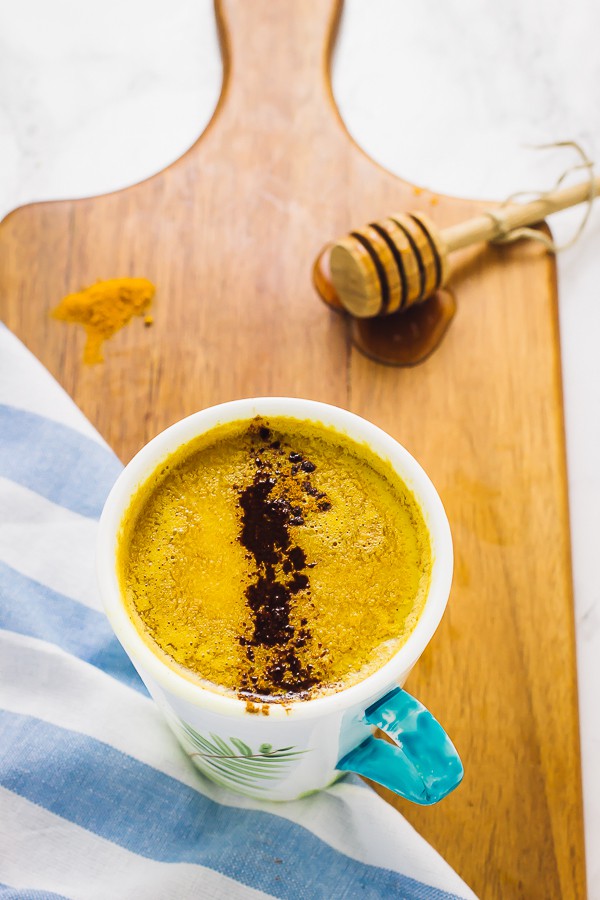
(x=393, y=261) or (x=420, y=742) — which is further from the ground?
(x=393, y=261)

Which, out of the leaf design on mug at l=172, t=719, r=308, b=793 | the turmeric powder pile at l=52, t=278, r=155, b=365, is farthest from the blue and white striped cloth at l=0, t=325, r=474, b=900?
the turmeric powder pile at l=52, t=278, r=155, b=365

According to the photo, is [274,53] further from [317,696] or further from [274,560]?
[317,696]

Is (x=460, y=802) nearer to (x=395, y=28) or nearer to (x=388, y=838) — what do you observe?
(x=388, y=838)

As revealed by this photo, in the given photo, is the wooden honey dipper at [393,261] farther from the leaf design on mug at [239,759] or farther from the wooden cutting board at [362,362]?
the leaf design on mug at [239,759]

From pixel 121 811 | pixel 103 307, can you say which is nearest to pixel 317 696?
pixel 121 811

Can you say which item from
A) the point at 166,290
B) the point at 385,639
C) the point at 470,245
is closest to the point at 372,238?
the point at 470,245

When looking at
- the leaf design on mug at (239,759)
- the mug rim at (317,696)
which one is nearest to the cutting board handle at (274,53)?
the mug rim at (317,696)
